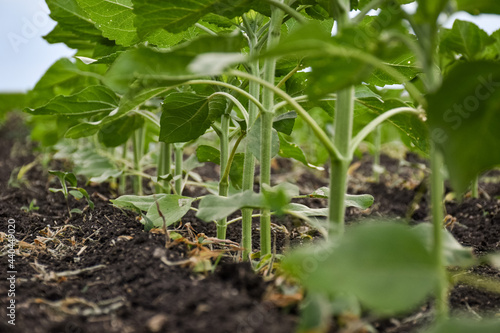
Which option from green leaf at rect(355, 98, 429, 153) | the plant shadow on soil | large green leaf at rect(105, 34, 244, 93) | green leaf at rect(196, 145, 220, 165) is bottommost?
the plant shadow on soil

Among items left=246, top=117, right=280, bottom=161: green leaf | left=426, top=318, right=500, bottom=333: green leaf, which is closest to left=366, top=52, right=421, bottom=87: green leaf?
left=246, top=117, right=280, bottom=161: green leaf

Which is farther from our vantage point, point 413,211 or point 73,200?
point 413,211

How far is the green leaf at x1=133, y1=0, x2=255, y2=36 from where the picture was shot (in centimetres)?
98

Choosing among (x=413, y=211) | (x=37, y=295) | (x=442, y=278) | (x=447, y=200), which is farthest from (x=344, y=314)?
(x=447, y=200)

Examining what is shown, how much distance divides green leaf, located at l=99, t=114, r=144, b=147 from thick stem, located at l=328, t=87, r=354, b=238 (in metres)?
1.20

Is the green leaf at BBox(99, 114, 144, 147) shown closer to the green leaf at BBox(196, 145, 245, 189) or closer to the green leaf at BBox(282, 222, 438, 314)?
the green leaf at BBox(196, 145, 245, 189)

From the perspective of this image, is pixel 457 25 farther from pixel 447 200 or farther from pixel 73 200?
pixel 73 200

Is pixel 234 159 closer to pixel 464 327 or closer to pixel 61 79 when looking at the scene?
pixel 464 327

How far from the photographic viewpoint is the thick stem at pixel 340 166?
0.83 m

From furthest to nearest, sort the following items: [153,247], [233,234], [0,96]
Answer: [0,96]
[233,234]
[153,247]

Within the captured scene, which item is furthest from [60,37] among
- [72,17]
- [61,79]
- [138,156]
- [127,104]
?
[127,104]

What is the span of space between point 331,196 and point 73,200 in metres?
1.49

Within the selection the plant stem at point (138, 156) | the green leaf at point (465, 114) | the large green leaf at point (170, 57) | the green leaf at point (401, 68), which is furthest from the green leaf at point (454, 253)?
the plant stem at point (138, 156)

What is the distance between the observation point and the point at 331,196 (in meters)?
0.84
